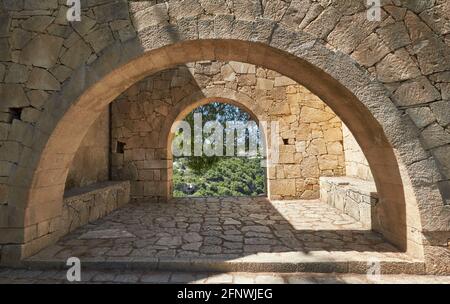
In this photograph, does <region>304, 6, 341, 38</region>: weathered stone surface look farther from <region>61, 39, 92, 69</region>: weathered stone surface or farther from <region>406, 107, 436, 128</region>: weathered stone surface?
<region>61, 39, 92, 69</region>: weathered stone surface

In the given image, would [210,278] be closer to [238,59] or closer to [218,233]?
[218,233]

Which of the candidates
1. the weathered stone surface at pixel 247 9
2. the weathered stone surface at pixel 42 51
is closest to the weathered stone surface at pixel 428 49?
→ the weathered stone surface at pixel 247 9

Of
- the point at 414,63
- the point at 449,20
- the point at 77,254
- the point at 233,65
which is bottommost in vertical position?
the point at 77,254

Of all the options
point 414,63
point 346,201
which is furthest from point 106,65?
point 346,201

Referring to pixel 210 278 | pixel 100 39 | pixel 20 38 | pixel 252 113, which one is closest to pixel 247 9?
pixel 100 39

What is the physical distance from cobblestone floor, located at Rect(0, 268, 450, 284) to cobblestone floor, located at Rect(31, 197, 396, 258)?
27 centimetres

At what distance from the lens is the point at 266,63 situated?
126 inches

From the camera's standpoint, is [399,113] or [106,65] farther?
[106,65]

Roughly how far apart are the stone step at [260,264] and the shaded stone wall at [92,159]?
98.4 inches

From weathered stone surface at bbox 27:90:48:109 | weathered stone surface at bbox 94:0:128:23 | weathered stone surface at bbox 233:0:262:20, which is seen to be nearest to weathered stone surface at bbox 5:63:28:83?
weathered stone surface at bbox 27:90:48:109

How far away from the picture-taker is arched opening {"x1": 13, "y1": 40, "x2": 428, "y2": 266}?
2762mm

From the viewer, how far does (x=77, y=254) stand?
2.84m

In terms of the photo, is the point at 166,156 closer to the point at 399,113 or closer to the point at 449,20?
the point at 399,113

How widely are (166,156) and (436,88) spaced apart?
5.39 metres
